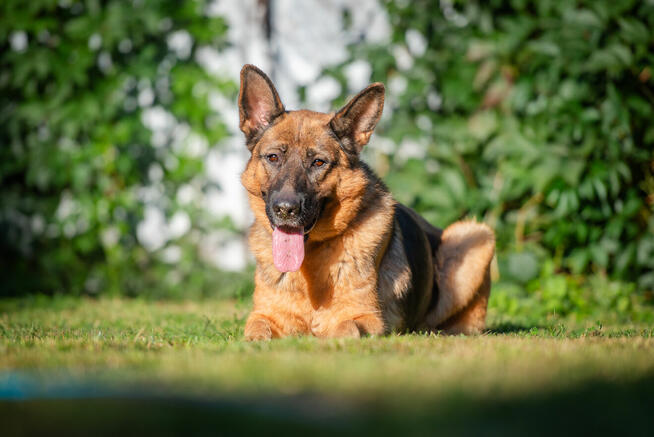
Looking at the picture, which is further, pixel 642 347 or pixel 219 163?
pixel 219 163

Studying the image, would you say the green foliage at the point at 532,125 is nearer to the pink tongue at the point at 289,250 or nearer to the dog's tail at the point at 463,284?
the dog's tail at the point at 463,284

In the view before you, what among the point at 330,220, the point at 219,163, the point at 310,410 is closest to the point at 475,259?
the point at 330,220

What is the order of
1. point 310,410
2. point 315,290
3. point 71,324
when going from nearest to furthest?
point 310,410 < point 315,290 < point 71,324

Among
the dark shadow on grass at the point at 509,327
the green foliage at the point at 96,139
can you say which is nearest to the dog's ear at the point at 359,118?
the dark shadow on grass at the point at 509,327

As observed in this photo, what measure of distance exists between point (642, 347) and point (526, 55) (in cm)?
472

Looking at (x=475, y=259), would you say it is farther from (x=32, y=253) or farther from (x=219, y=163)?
(x=32, y=253)

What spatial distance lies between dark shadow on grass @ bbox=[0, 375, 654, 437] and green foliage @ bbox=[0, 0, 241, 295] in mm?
6368

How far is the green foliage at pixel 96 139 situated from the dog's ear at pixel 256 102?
3516 millimetres

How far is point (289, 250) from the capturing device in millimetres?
4141

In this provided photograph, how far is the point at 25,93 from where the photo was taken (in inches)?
327

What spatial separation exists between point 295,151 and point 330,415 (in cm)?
266

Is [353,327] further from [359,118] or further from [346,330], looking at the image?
[359,118]

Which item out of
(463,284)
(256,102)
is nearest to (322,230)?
(256,102)

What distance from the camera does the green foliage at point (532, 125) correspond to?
686 centimetres
